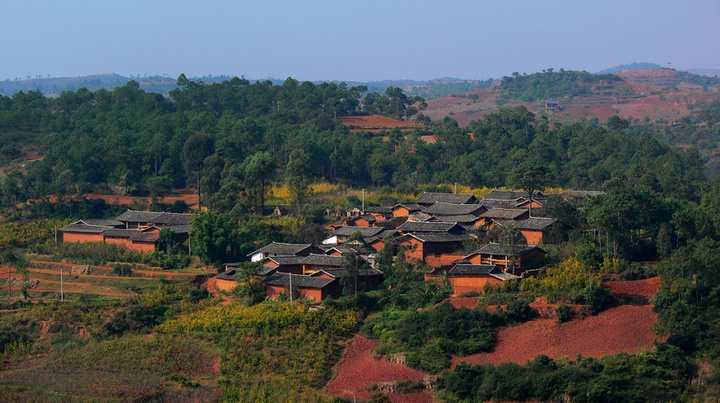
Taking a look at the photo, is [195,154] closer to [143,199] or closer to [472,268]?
[143,199]

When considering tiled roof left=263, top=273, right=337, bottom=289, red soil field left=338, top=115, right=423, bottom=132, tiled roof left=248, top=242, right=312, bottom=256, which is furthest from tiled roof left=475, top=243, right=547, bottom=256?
red soil field left=338, top=115, right=423, bottom=132

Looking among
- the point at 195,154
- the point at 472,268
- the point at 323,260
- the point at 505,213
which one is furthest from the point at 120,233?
the point at 472,268

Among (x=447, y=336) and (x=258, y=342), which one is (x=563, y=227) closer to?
(x=447, y=336)

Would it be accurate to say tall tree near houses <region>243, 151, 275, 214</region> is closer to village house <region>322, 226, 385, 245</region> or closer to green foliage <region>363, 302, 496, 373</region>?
village house <region>322, 226, 385, 245</region>

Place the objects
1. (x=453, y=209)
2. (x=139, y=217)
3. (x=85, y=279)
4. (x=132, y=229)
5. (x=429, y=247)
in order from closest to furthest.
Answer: (x=429, y=247) → (x=85, y=279) → (x=132, y=229) → (x=453, y=209) → (x=139, y=217)

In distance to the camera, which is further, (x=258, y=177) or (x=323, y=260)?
(x=258, y=177)

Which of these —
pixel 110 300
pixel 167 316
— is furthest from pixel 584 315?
pixel 110 300

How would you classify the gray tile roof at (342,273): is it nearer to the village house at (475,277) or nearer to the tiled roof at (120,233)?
the village house at (475,277)

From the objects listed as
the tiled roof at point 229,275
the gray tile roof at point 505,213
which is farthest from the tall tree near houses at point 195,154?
the gray tile roof at point 505,213
